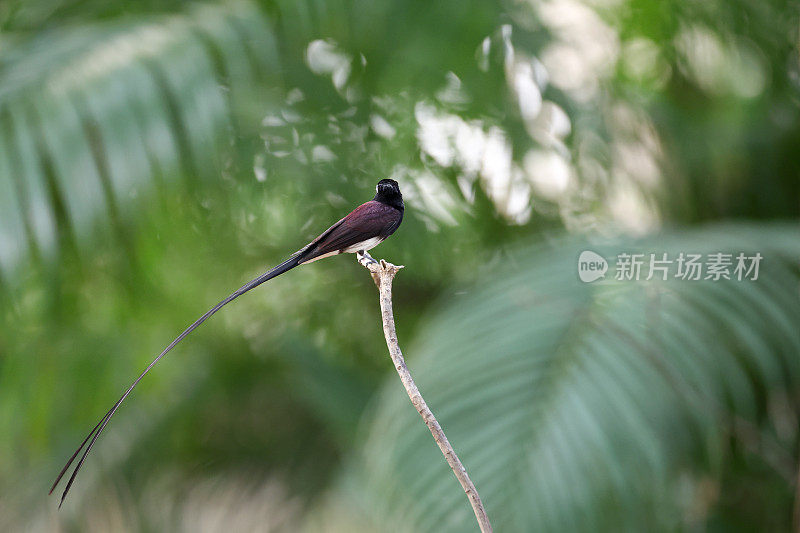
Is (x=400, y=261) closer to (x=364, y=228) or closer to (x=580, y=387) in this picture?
(x=580, y=387)

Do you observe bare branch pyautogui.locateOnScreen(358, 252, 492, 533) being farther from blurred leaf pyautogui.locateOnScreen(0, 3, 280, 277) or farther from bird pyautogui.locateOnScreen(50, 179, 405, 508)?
blurred leaf pyautogui.locateOnScreen(0, 3, 280, 277)

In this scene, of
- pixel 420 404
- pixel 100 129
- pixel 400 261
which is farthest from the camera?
pixel 400 261

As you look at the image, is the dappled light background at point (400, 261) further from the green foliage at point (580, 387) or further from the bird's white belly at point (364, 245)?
the bird's white belly at point (364, 245)

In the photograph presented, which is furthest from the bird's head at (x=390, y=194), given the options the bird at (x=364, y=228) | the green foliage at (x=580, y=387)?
the green foliage at (x=580, y=387)

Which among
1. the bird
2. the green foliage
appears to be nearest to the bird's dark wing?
the bird

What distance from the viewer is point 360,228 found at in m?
0.23

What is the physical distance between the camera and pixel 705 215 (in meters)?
1.12

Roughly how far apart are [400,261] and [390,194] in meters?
0.56

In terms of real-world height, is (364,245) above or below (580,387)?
above

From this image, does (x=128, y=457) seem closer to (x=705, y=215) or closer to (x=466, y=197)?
(x=466, y=197)

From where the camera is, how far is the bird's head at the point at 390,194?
0.78ft

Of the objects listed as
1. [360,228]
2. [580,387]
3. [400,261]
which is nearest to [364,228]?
[360,228]

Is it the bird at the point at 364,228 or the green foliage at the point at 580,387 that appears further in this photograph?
the green foliage at the point at 580,387

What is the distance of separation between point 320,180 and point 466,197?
0.20m
